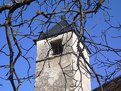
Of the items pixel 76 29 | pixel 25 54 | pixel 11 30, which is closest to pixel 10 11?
pixel 11 30

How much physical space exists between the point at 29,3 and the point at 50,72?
12463mm

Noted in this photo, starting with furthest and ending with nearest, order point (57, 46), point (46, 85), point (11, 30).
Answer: point (57, 46)
point (46, 85)
point (11, 30)

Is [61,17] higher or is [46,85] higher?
[61,17]

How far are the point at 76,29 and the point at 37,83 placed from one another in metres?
12.5

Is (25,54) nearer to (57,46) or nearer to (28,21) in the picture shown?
(28,21)

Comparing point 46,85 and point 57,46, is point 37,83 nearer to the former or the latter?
point 46,85

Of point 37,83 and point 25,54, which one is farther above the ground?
point 25,54

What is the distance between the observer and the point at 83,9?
250 cm

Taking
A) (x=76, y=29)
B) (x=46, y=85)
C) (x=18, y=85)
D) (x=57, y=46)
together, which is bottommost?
(x=46, y=85)

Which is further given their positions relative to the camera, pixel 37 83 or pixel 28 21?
pixel 37 83

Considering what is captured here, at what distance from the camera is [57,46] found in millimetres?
15562

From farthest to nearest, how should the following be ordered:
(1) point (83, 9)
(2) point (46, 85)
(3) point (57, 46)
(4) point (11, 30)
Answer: (3) point (57, 46) < (2) point (46, 85) < (1) point (83, 9) < (4) point (11, 30)

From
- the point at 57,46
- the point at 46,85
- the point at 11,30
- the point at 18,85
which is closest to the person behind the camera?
the point at 18,85

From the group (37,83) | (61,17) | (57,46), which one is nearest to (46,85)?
(37,83)
